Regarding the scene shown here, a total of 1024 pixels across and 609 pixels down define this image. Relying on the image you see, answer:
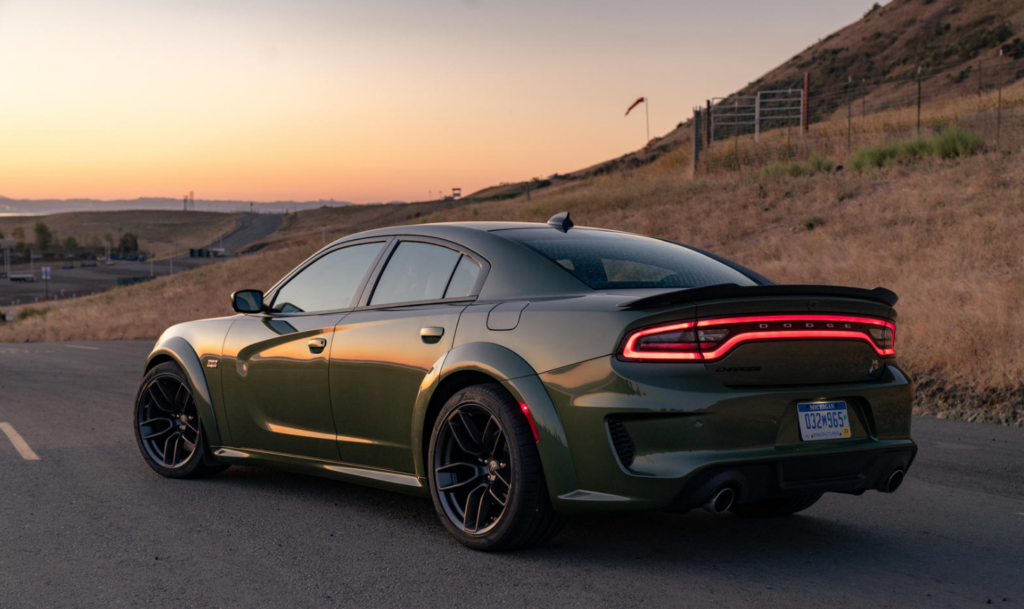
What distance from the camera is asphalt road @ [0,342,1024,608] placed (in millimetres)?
3824

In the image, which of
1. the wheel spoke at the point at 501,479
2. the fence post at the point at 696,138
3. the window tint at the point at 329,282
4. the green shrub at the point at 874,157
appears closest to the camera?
the wheel spoke at the point at 501,479

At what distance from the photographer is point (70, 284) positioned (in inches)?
5295

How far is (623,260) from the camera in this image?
4.82 metres

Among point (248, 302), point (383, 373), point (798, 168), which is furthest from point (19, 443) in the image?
point (798, 168)

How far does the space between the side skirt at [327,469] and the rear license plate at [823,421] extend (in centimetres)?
178

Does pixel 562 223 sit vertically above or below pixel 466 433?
above

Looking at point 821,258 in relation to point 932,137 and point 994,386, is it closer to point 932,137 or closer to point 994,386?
point 994,386

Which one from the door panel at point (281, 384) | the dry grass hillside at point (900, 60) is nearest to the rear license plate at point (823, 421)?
the door panel at point (281, 384)

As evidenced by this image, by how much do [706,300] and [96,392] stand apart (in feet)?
30.4

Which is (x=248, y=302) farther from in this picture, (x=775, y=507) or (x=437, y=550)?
(x=775, y=507)

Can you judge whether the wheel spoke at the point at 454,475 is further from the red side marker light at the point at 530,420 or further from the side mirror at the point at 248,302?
the side mirror at the point at 248,302

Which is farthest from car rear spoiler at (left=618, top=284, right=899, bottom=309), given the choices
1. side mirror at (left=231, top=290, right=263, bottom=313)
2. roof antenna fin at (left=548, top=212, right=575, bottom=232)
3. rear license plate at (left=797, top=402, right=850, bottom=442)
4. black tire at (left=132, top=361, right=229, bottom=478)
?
black tire at (left=132, top=361, right=229, bottom=478)

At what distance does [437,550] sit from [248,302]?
2.19 m

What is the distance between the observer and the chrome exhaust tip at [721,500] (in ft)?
12.6
